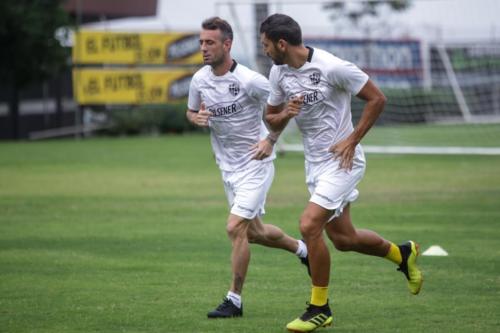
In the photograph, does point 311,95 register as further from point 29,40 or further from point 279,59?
point 29,40

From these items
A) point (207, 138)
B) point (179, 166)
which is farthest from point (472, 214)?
point (207, 138)

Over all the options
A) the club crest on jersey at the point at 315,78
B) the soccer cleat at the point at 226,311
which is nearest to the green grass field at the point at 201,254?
the soccer cleat at the point at 226,311

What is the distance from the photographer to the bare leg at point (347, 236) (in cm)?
859

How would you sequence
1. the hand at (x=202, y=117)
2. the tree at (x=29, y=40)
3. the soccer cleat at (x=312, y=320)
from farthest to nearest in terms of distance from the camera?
the tree at (x=29, y=40) < the hand at (x=202, y=117) < the soccer cleat at (x=312, y=320)

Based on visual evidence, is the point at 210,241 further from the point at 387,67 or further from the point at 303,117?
the point at 387,67

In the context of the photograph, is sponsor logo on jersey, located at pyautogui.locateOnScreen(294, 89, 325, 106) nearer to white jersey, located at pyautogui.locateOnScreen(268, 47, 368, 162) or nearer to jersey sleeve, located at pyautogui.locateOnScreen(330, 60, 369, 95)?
white jersey, located at pyautogui.locateOnScreen(268, 47, 368, 162)

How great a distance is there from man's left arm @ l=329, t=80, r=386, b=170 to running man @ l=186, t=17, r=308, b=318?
29.9 inches

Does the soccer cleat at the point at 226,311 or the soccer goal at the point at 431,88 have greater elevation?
the soccer cleat at the point at 226,311

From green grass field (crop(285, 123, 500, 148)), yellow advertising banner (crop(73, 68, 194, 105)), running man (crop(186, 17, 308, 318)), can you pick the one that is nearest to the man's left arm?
running man (crop(186, 17, 308, 318))

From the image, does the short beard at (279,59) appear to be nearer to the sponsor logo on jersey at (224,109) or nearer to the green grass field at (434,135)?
the sponsor logo on jersey at (224,109)

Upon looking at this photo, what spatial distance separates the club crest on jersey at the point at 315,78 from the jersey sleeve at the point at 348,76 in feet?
0.32

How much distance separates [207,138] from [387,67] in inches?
348

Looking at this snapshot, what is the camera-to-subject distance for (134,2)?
36.9m

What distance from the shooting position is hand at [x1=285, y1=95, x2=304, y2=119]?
8047 millimetres
